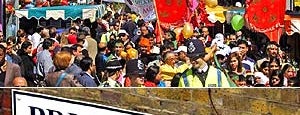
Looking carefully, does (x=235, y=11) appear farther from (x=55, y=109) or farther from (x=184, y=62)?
(x=55, y=109)

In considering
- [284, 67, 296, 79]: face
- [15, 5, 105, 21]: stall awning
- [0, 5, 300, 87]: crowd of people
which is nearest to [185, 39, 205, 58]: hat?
[0, 5, 300, 87]: crowd of people

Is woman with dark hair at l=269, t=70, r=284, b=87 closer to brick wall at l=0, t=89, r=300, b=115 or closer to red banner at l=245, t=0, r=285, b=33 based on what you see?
brick wall at l=0, t=89, r=300, b=115

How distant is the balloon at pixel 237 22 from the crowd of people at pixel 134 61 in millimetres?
91

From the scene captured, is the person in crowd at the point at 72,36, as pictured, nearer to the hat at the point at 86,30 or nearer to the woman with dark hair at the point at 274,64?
the hat at the point at 86,30

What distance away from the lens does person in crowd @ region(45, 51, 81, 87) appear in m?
→ 4.90

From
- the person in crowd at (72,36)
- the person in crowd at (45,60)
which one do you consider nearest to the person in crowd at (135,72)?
the person in crowd at (72,36)

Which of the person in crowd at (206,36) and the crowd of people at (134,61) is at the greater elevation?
the person in crowd at (206,36)

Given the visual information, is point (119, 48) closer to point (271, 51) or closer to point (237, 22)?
point (237, 22)

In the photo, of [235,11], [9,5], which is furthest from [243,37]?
[9,5]

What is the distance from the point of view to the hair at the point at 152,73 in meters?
4.89

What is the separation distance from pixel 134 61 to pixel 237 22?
23.3 inches

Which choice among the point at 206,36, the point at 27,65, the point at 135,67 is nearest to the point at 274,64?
the point at 206,36

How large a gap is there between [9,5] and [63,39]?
34cm

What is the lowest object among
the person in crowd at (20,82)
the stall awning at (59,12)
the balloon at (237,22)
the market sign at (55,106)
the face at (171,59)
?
the market sign at (55,106)
